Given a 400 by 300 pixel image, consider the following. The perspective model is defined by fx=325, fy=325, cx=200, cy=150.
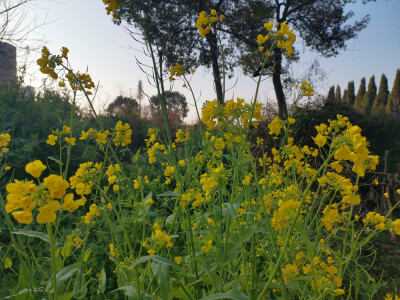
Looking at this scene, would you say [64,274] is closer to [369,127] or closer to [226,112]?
[226,112]

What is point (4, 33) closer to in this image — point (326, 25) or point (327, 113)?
point (327, 113)

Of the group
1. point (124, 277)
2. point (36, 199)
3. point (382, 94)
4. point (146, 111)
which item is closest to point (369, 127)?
point (124, 277)

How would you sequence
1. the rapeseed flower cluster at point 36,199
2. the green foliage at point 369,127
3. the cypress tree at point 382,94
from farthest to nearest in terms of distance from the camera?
the cypress tree at point 382,94, the green foliage at point 369,127, the rapeseed flower cluster at point 36,199

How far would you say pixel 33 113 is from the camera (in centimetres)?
521

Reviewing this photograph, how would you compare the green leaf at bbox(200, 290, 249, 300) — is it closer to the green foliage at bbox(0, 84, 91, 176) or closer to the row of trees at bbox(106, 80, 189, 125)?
the row of trees at bbox(106, 80, 189, 125)

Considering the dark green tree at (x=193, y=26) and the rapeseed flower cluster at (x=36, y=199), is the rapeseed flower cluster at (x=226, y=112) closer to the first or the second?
the rapeseed flower cluster at (x=36, y=199)

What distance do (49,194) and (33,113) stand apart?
5100 millimetres

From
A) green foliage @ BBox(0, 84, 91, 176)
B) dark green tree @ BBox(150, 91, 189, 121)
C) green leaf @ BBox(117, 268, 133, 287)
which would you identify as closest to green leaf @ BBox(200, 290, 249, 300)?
green leaf @ BBox(117, 268, 133, 287)

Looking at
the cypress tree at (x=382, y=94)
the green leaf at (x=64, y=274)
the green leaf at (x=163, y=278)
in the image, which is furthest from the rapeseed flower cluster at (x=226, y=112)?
Result: the cypress tree at (x=382, y=94)

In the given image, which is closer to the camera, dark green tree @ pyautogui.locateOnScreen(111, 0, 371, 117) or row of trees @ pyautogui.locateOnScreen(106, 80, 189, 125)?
row of trees @ pyautogui.locateOnScreen(106, 80, 189, 125)

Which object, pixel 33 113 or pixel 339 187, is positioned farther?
pixel 33 113

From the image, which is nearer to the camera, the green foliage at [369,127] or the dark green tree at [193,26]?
the green foliage at [369,127]

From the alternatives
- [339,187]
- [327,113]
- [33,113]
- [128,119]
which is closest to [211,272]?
[339,187]

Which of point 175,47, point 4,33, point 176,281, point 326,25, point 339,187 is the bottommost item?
point 176,281
